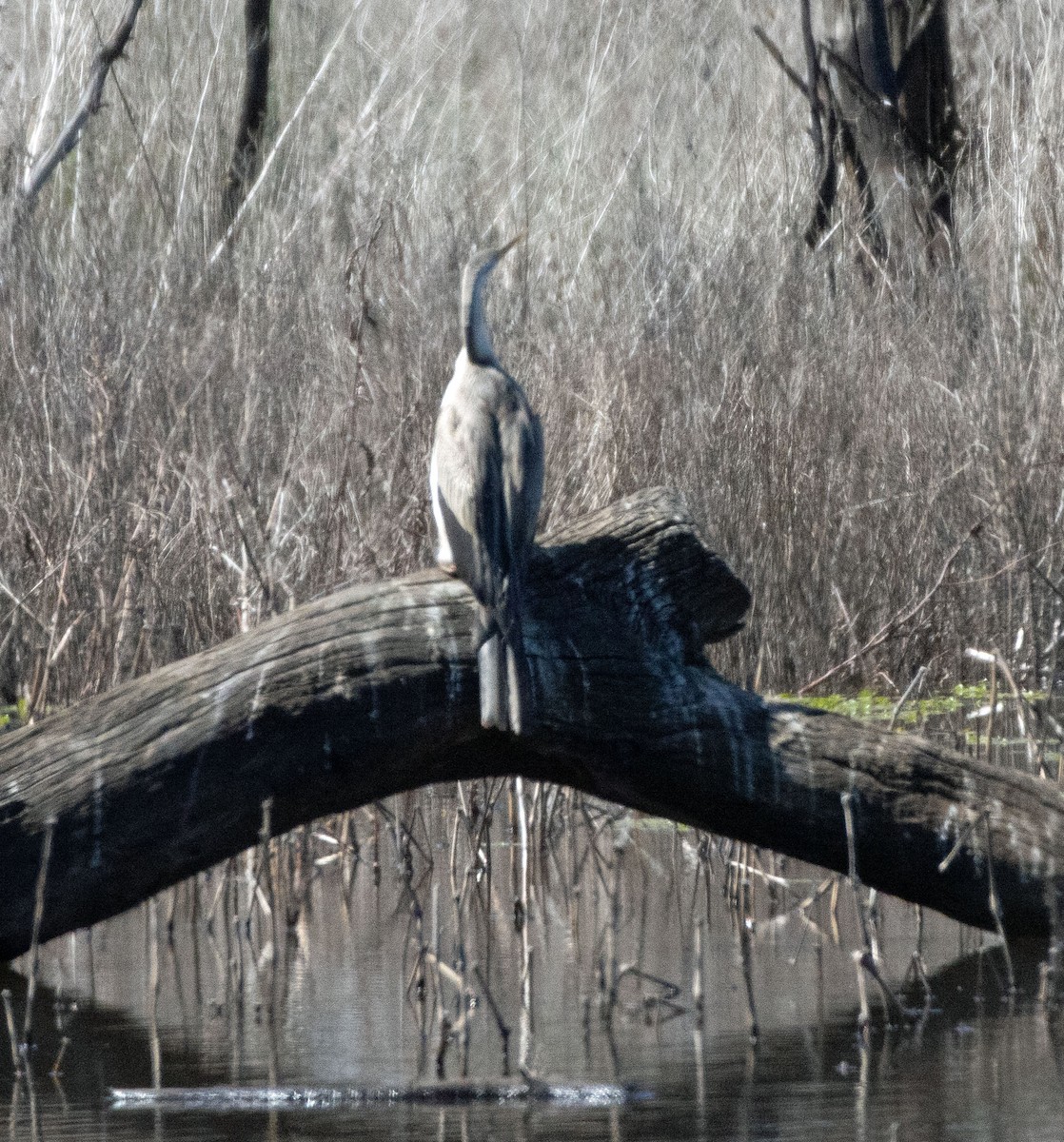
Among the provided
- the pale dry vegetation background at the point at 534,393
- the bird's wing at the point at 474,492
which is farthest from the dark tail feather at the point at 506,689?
the pale dry vegetation background at the point at 534,393

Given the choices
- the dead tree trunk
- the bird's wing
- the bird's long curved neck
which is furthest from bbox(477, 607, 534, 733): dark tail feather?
the dead tree trunk

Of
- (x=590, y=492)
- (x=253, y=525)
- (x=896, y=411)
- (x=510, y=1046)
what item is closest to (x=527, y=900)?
(x=510, y=1046)

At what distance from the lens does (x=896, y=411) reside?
29.1ft

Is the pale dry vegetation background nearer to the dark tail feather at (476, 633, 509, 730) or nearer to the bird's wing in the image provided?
the bird's wing

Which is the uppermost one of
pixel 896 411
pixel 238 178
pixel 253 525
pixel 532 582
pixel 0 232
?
pixel 238 178

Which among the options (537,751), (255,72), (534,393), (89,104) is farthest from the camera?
(255,72)

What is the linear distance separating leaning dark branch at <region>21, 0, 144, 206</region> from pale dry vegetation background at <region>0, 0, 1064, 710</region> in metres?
0.17

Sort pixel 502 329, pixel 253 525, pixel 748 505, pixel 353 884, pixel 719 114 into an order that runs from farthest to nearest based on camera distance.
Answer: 1. pixel 719 114
2. pixel 502 329
3. pixel 748 505
4. pixel 253 525
5. pixel 353 884

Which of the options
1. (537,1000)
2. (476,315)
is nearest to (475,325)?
(476,315)

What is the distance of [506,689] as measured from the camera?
4.28 meters

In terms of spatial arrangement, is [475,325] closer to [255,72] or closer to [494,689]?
[494,689]

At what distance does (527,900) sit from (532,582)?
3.35ft

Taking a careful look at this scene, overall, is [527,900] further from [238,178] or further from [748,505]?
[238,178]

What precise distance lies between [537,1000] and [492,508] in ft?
3.91
